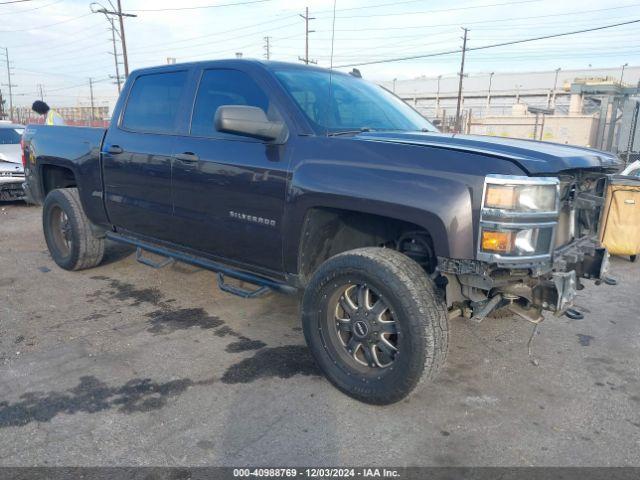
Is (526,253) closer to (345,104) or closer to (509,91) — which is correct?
(345,104)

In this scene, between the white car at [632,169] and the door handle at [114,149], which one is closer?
the door handle at [114,149]

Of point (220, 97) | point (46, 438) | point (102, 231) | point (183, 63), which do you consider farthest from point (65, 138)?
point (46, 438)

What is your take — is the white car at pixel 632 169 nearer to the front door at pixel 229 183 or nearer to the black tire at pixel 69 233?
the front door at pixel 229 183

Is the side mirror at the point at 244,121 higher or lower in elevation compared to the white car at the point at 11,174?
higher

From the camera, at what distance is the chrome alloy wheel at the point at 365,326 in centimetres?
288

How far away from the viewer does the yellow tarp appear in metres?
6.10

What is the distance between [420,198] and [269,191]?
105 centimetres

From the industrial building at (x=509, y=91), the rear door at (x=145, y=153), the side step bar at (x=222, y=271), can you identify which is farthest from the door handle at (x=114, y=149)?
the industrial building at (x=509, y=91)

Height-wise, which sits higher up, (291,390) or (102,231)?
(102,231)

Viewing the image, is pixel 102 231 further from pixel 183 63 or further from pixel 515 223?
pixel 515 223

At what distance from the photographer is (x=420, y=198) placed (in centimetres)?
260

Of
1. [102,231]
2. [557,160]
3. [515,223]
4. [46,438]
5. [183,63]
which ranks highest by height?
[183,63]

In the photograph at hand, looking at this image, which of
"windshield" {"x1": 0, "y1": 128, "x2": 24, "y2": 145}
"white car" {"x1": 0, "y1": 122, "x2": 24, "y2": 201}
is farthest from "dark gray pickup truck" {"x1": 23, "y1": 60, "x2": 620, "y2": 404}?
"windshield" {"x1": 0, "y1": 128, "x2": 24, "y2": 145}

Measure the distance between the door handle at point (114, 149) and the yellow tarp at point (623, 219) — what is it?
210 inches
